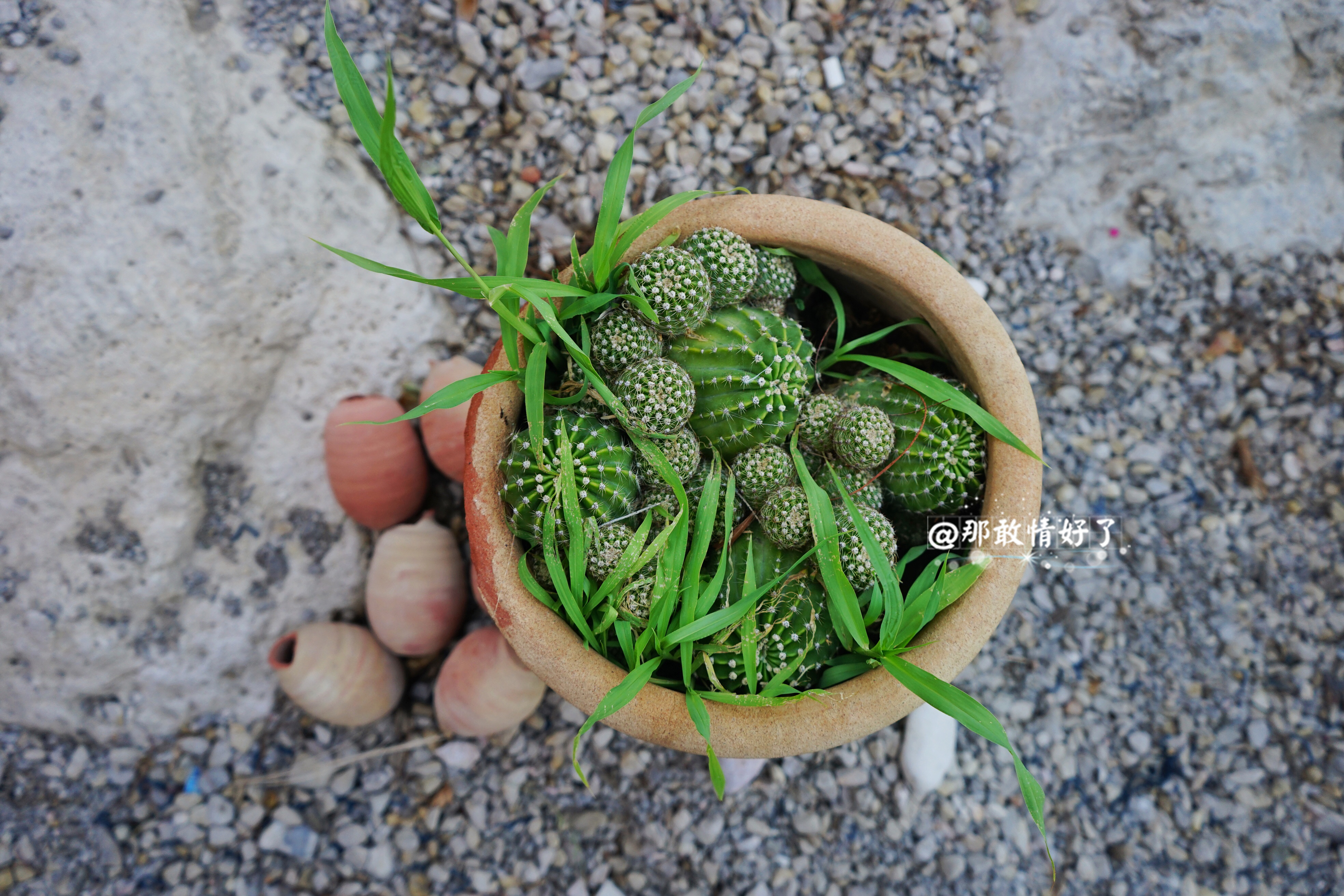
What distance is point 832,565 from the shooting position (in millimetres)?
1084

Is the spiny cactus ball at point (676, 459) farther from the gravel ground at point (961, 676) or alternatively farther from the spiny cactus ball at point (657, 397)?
the gravel ground at point (961, 676)

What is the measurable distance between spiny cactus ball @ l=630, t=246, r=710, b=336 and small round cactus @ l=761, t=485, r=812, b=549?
30 cm

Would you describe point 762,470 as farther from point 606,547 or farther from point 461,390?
point 461,390

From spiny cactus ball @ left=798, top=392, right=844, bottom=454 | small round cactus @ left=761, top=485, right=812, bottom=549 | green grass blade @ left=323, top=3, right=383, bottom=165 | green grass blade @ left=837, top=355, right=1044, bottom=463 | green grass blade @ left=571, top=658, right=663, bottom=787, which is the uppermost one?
green grass blade @ left=323, top=3, right=383, bottom=165

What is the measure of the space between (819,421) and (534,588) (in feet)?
1.67

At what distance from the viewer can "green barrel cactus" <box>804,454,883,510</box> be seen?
1256 millimetres

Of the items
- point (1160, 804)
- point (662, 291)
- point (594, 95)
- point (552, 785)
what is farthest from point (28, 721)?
point (1160, 804)

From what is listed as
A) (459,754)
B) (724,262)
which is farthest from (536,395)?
(459,754)

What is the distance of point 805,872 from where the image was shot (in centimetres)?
177

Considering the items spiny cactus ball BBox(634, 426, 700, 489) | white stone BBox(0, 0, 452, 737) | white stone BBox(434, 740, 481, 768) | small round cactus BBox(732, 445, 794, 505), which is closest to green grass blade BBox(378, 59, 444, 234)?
spiny cactus ball BBox(634, 426, 700, 489)

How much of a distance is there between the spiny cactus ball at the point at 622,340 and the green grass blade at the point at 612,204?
0.05m

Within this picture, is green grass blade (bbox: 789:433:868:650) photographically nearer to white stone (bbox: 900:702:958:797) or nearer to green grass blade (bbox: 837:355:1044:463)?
green grass blade (bbox: 837:355:1044:463)

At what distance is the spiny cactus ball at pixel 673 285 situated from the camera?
1110 millimetres

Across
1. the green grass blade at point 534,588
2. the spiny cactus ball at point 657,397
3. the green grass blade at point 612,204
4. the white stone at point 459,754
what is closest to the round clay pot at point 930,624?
the green grass blade at point 534,588
